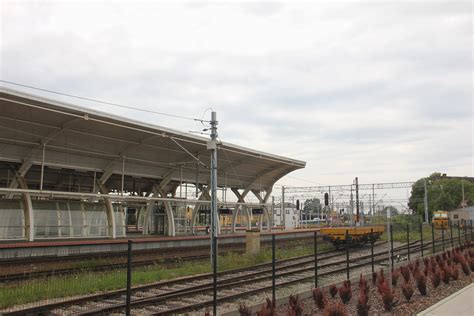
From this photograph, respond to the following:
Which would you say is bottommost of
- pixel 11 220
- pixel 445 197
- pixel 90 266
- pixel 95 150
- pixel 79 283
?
pixel 90 266

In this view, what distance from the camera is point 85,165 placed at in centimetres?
2628

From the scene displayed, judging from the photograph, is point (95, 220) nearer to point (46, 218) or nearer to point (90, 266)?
point (46, 218)

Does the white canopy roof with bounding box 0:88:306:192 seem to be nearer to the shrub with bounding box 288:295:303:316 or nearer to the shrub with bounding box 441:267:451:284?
the shrub with bounding box 441:267:451:284

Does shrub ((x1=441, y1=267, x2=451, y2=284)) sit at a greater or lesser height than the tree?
lesser

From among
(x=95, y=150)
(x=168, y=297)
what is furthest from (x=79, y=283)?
(x=95, y=150)

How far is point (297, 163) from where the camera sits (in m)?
39.6

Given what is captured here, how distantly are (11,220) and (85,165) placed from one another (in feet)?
17.2

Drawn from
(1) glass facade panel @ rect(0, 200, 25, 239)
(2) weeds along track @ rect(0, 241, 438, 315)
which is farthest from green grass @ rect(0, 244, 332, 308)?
(1) glass facade panel @ rect(0, 200, 25, 239)

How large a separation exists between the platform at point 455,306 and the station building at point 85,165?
16.5 m

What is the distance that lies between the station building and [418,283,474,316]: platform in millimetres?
16540

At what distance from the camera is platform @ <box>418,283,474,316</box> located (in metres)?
9.02

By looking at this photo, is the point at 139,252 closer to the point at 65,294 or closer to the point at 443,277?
the point at 65,294

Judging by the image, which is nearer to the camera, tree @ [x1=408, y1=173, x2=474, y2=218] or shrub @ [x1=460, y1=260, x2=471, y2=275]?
shrub @ [x1=460, y1=260, x2=471, y2=275]

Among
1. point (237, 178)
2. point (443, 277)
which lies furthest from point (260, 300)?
point (237, 178)
